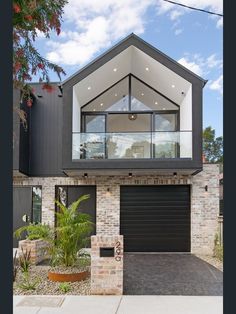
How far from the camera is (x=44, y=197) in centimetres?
1338

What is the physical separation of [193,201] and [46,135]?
6438 millimetres

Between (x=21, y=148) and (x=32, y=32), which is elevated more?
(x=32, y=32)

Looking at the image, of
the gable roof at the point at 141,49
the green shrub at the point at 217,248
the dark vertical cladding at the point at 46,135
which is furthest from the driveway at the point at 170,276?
the gable roof at the point at 141,49

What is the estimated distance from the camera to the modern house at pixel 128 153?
37.7 ft

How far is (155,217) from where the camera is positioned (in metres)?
13.0

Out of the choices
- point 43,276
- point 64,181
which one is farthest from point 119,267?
point 64,181

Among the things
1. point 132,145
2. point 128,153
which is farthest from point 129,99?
point 128,153

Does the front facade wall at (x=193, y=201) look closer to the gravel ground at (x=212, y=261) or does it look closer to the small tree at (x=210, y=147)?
the gravel ground at (x=212, y=261)

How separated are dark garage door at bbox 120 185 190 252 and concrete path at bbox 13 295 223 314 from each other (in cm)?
637

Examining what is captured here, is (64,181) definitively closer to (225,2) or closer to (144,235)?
(144,235)

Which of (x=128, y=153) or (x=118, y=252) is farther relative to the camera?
(x=128, y=153)

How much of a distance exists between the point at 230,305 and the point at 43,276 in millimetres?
7738

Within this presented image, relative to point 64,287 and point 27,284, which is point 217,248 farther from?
point 27,284

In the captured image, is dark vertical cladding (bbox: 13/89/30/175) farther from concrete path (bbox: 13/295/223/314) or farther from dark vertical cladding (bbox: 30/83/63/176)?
concrete path (bbox: 13/295/223/314)
